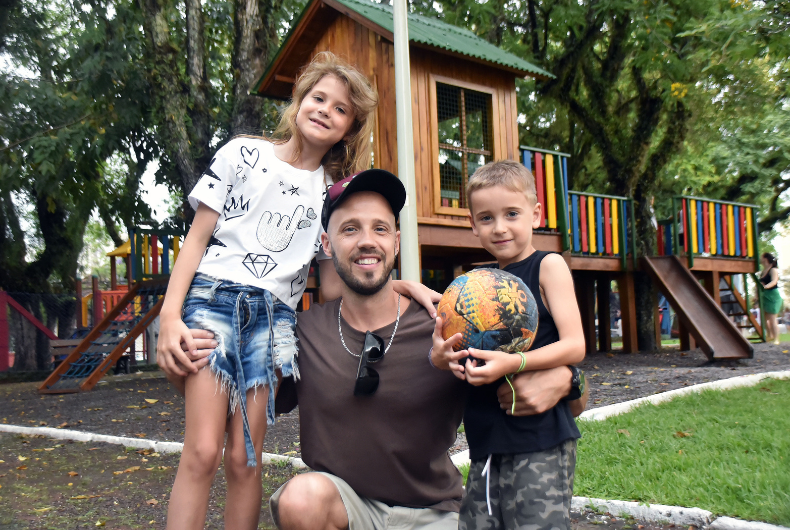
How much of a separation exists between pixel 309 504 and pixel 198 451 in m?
0.55

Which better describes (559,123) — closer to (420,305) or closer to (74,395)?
(74,395)

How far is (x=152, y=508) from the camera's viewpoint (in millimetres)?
4902

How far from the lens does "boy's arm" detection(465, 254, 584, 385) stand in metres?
2.23

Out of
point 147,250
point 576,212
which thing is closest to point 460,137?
point 576,212

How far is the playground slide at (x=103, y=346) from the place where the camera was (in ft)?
45.1

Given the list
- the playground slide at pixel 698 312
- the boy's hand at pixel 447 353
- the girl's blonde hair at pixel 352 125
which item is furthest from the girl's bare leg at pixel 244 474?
the playground slide at pixel 698 312

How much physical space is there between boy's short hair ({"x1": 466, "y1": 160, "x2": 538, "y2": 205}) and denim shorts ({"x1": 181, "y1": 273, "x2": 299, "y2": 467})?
3.18 feet

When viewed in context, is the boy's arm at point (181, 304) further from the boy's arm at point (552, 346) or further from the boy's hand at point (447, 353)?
the boy's arm at point (552, 346)

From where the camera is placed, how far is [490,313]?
2.27 m

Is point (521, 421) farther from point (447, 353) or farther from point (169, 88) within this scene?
point (169, 88)

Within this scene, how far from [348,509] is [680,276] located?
13.3m

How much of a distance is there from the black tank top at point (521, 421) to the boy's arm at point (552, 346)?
6 centimetres

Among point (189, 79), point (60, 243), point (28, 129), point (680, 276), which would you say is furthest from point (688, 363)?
point (60, 243)

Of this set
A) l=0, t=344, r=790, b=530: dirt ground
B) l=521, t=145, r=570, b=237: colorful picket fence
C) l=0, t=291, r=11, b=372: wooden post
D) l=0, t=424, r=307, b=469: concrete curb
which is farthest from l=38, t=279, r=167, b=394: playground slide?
l=521, t=145, r=570, b=237: colorful picket fence
